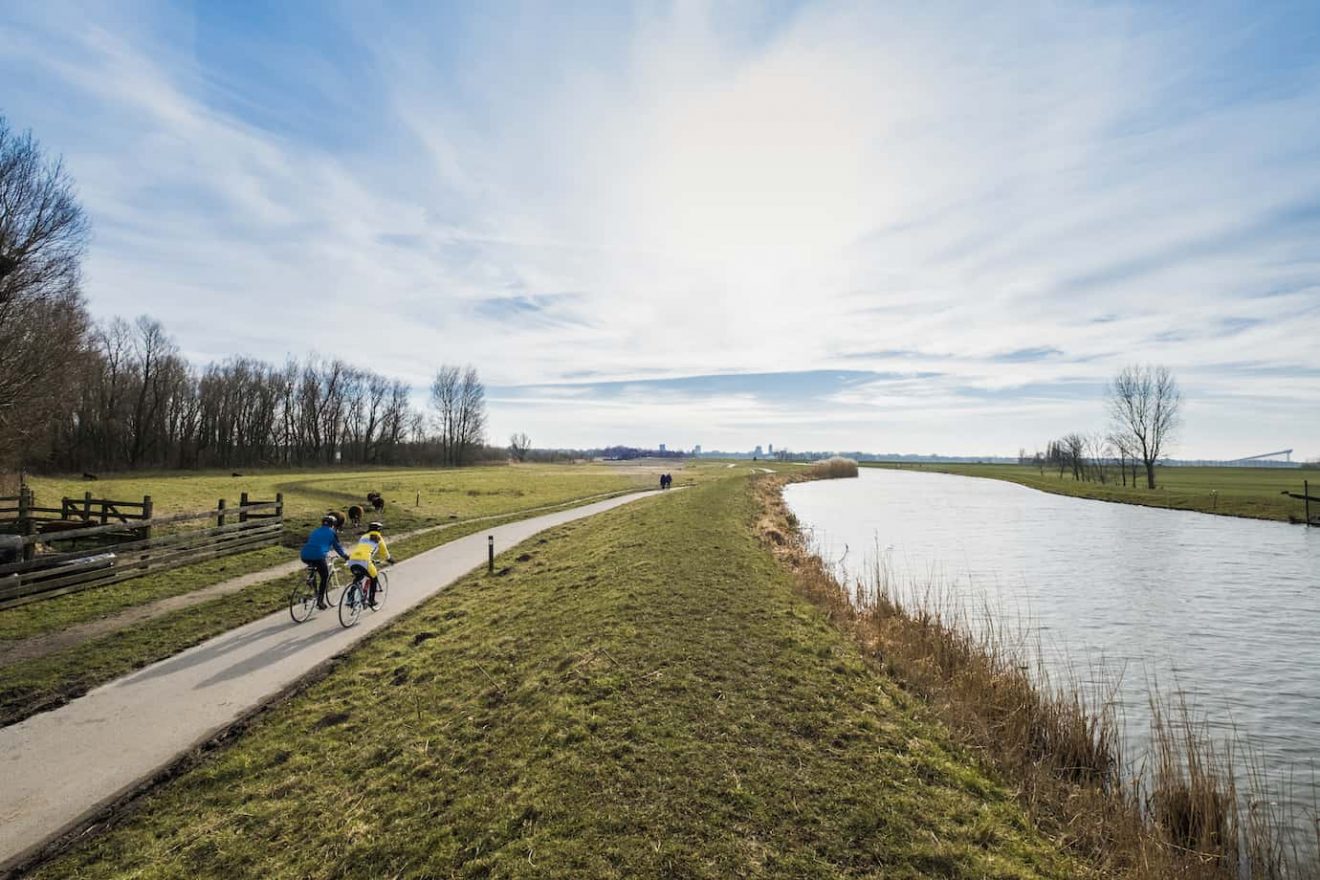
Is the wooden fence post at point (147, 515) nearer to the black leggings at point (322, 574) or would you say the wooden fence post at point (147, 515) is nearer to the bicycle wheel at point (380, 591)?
the bicycle wheel at point (380, 591)

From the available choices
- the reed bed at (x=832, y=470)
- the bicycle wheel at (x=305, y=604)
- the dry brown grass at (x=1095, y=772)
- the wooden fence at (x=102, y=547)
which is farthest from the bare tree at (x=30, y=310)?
the reed bed at (x=832, y=470)

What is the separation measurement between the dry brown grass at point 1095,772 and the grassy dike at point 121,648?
13.2 m

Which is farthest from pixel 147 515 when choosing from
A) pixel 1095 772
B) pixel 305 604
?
pixel 1095 772

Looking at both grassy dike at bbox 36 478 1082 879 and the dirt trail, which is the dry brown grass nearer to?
grassy dike at bbox 36 478 1082 879

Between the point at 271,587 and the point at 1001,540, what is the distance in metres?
29.8

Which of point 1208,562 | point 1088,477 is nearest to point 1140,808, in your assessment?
point 1208,562

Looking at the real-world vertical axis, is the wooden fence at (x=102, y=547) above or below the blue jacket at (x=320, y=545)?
below

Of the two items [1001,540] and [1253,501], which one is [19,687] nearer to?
[1001,540]

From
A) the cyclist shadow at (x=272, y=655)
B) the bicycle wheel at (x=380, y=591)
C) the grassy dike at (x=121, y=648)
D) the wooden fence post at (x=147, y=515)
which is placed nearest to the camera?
the grassy dike at (x=121, y=648)

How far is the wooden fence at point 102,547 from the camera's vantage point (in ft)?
46.4

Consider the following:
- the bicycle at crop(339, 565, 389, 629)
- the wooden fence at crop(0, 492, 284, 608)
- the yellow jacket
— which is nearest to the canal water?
the yellow jacket

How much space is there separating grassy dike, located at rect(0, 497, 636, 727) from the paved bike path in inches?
12.5

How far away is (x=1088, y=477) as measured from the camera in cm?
8444

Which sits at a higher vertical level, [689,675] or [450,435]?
[450,435]
